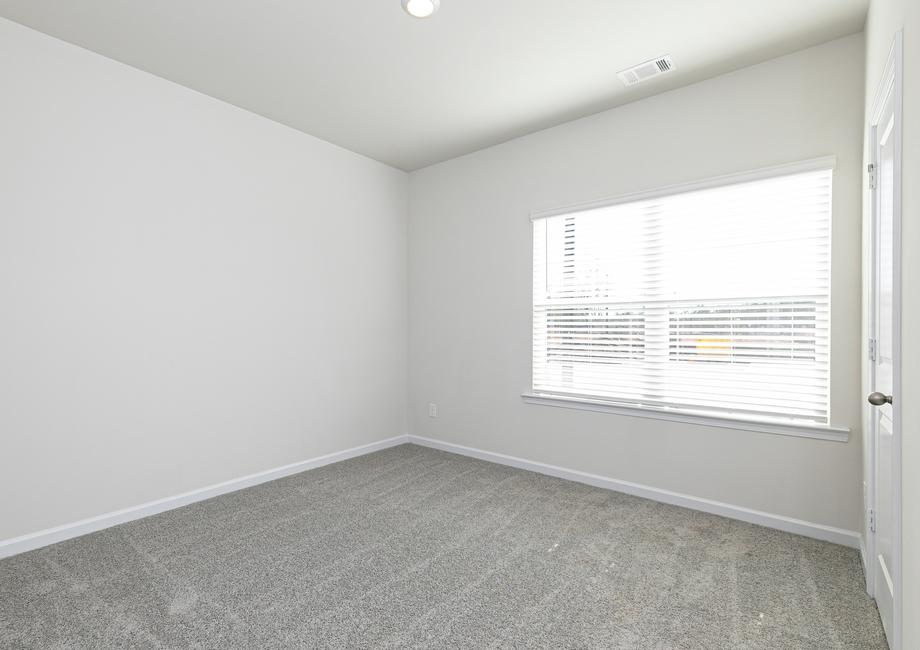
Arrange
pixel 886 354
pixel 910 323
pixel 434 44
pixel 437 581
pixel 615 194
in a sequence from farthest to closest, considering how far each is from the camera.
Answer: pixel 615 194 < pixel 434 44 < pixel 437 581 < pixel 886 354 < pixel 910 323

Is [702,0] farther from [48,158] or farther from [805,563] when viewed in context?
[48,158]

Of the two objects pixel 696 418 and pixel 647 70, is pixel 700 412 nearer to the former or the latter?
pixel 696 418

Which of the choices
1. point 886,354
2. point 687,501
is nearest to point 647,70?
point 886,354

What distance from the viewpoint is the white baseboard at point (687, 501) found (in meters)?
2.64

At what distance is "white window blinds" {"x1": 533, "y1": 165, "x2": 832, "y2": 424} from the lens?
2.74 m

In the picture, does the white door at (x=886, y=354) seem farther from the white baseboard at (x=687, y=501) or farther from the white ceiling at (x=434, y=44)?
the white ceiling at (x=434, y=44)

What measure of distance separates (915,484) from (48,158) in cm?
398

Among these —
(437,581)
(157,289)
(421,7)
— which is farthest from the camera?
(157,289)

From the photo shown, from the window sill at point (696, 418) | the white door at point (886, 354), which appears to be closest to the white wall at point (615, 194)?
the window sill at point (696, 418)

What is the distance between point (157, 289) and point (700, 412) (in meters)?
3.58

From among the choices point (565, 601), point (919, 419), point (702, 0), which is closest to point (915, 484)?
point (919, 419)

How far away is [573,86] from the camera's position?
3.15 metres

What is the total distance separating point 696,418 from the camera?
3100mm

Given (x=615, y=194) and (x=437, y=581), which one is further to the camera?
(x=615, y=194)
